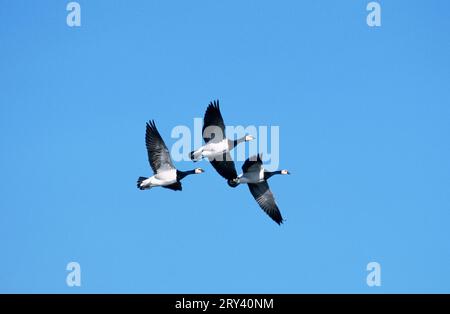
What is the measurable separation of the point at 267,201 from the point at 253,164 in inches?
93.5

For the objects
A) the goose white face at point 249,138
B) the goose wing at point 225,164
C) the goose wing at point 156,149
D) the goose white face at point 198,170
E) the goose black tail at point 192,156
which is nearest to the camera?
the goose wing at point 156,149

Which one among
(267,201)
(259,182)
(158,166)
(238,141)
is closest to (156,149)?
(158,166)

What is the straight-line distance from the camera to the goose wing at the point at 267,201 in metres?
35.1

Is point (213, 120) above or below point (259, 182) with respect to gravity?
above

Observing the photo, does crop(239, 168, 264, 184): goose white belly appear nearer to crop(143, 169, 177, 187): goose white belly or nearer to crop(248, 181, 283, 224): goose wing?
crop(248, 181, 283, 224): goose wing

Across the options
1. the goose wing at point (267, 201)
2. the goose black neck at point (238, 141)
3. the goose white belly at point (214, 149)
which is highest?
the goose black neck at point (238, 141)

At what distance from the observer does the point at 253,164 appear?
3359 cm

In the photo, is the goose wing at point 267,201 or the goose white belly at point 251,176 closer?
the goose white belly at point 251,176

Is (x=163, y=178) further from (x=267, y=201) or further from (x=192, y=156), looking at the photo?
(x=267, y=201)

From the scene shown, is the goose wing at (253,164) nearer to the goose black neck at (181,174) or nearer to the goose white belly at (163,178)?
the goose black neck at (181,174)

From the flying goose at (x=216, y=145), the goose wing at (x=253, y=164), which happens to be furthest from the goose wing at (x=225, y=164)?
the goose wing at (x=253, y=164)

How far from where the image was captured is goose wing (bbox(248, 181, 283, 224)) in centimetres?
3512
